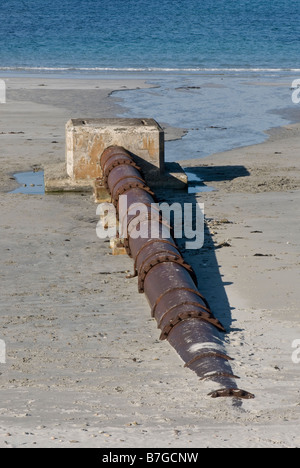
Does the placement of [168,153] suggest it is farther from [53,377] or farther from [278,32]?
[278,32]

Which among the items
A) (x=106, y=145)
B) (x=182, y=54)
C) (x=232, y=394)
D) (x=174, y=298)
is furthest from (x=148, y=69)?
(x=232, y=394)

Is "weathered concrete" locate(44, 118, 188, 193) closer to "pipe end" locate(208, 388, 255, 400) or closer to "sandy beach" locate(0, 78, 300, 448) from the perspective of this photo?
"sandy beach" locate(0, 78, 300, 448)

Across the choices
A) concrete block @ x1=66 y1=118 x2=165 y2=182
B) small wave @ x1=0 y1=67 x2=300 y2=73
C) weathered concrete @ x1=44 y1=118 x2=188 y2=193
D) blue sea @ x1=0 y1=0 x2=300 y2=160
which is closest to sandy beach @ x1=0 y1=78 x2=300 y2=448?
weathered concrete @ x1=44 y1=118 x2=188 y2=193

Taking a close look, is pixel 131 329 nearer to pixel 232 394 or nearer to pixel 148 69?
pixel 232 394

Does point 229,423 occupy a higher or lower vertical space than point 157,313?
lower

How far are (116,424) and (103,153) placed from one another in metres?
Answer: 7.02

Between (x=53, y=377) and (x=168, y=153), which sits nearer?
(x=53, y=377)

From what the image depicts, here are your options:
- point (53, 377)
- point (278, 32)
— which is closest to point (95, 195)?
point (53, 377)

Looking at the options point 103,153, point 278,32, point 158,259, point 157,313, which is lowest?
point 157,313

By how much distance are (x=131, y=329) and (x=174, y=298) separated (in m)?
0.41

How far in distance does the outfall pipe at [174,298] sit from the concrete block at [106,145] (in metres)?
2.33

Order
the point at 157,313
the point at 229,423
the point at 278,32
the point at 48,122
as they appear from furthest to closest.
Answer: the point at 278,32 < the point at 48,122 < the point at 157,313 < the point at 229,423

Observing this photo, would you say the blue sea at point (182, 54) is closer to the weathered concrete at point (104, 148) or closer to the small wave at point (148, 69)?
the small wave at point (148, 69)

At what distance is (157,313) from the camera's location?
677cm
